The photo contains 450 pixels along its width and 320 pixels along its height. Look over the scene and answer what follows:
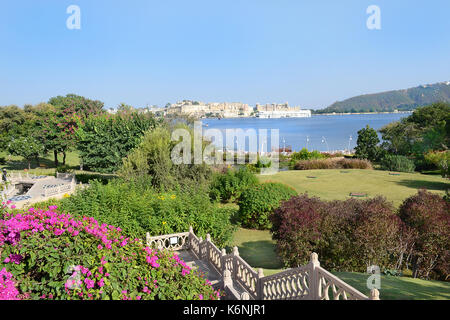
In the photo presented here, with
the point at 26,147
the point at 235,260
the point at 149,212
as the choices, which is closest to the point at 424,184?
the point at 149,212

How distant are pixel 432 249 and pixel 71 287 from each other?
844cm

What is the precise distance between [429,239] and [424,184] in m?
17.4

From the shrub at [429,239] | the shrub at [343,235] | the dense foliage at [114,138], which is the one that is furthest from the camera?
the dense foliage at [114,138]

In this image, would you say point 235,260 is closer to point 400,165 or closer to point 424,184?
point 424,184

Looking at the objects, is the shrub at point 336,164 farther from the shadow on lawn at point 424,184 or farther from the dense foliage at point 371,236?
the dense foliage at point 371,236

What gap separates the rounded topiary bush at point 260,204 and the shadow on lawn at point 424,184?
39.2 ft

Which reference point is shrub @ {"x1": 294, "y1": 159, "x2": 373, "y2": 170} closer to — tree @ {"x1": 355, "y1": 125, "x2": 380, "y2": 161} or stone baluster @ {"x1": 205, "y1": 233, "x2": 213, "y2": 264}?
tree @ {"x1": 355, "y1": 125, "x2": 380, "y2": 161}

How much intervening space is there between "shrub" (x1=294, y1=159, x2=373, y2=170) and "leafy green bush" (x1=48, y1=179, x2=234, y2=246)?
82.6 ft

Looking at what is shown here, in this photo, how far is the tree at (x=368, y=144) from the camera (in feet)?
131

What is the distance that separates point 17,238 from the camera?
3.83 meters

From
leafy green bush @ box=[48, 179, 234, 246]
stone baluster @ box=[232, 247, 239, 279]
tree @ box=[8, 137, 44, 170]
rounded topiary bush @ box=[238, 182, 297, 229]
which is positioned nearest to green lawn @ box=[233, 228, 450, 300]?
stone baluster @ box=[232, 247, 239, 279]

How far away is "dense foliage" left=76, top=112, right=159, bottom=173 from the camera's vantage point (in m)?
22.4

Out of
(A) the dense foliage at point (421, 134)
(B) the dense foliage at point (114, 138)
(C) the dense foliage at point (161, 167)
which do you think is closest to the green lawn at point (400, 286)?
(C) the dense foliage at point (161, 167)
